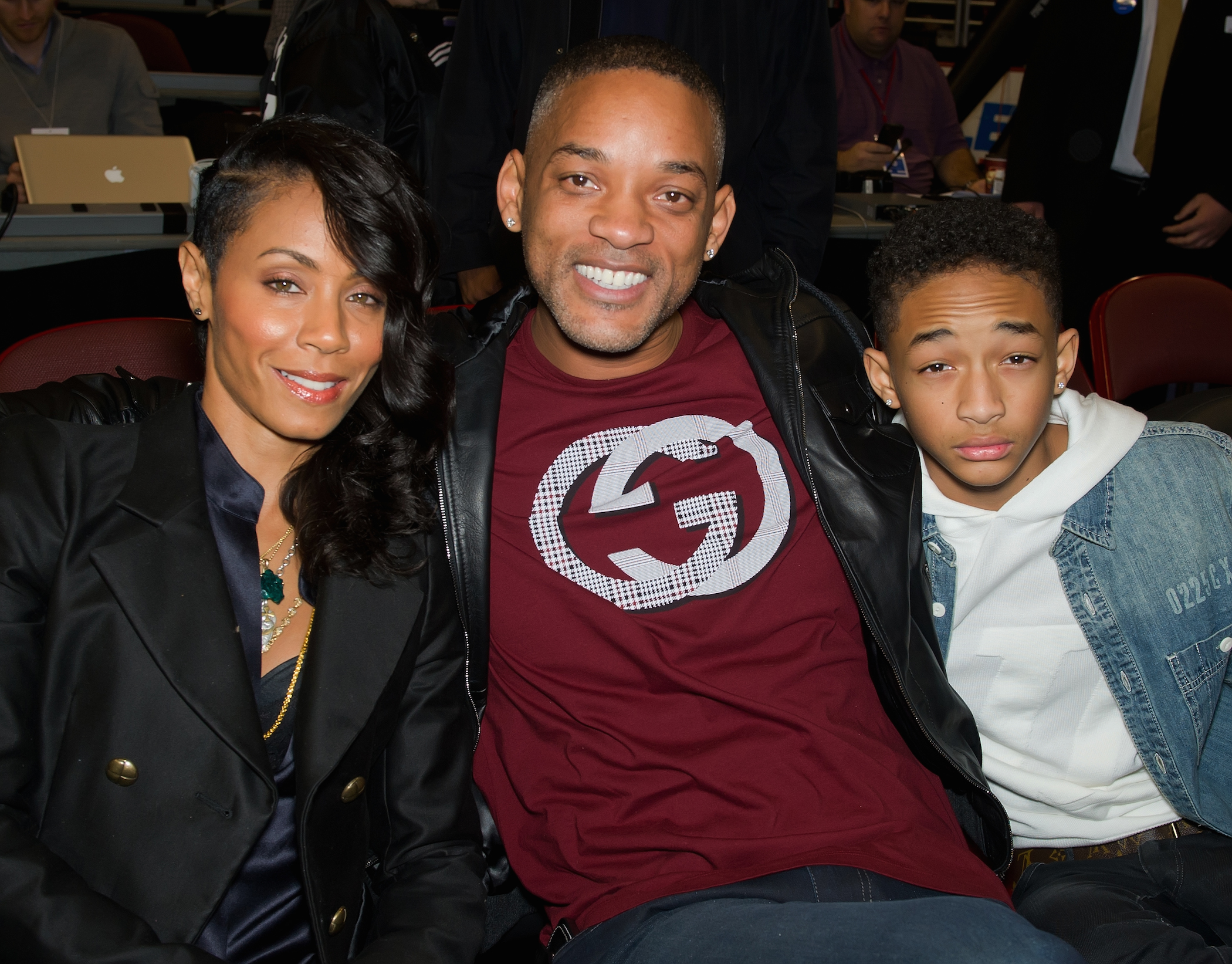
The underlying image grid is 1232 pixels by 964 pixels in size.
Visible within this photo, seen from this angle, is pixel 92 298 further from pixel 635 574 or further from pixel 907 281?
pixel 907 281

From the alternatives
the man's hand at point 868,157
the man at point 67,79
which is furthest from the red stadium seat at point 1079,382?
the man at point 67,79

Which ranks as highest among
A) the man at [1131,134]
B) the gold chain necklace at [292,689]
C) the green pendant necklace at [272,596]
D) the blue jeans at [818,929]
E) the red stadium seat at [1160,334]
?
the man at [1131,134]

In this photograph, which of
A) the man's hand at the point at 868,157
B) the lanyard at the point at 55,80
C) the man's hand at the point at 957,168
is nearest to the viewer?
the man's hand at the point at 868,157

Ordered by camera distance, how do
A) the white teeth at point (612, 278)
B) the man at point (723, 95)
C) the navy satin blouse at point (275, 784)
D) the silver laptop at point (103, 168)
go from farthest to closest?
the silver laptop at point (103, 168) → the man at point (723, 95) → the white teeth at point (612, 278) → the navy satin blouse at point (275, 784)

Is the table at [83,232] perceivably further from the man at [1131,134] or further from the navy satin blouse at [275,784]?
the man at [1131,134]

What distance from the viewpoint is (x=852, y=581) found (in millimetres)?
1687

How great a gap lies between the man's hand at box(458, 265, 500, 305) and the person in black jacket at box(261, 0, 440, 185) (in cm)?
50

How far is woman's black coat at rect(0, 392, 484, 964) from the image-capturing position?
1200 millimetres

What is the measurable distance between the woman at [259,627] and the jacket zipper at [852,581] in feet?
2.16

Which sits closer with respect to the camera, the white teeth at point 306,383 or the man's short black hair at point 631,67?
the white teeth at point 306,383

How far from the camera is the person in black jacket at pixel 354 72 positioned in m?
3.22

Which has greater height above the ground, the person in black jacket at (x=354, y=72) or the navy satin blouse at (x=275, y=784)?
the person in black jacket at (x=354, y=72)

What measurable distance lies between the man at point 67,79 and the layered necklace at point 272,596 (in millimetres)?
4272

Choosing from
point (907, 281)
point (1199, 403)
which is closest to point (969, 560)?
point (907, 281)
